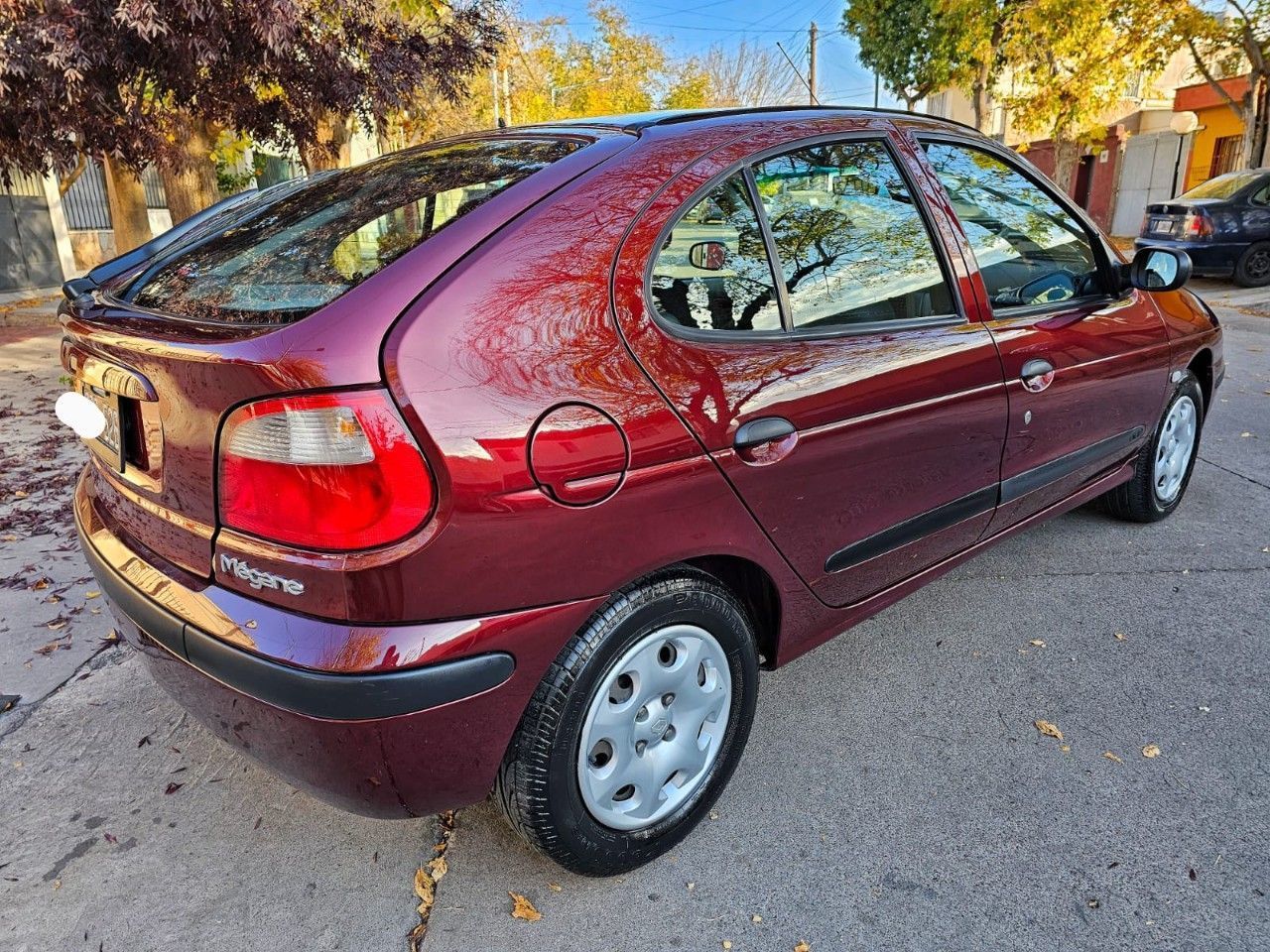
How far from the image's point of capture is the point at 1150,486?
3.78 meters

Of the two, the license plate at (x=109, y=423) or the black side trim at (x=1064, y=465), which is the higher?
the license plate at (x=109, y=423)

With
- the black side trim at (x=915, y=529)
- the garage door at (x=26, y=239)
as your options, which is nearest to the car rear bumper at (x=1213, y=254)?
the black side trim at (x=915, y=529)

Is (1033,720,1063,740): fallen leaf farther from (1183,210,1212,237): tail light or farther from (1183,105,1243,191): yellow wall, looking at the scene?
(1183,105,1243,191): yellow wall

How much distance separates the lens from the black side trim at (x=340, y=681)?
152 centimetres

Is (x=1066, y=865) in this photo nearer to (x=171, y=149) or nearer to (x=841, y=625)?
(x=841, y=625)

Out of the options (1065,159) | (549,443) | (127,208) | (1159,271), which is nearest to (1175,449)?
(1159,271)

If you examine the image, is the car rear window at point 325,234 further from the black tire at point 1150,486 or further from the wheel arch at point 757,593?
the black tire at point 1150,486

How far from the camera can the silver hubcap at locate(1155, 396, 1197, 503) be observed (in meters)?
3.75

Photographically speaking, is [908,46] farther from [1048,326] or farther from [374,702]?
[374,702]

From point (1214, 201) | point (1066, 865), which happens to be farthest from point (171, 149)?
point (1214, 201)

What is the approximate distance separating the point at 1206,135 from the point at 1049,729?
25393mm

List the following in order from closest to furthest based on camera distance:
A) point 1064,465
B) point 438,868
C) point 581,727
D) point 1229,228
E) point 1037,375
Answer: point 581,727
point 438,868
point 1037,375
point 1064,465
point 1229,228

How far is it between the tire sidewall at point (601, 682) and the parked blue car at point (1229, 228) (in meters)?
11.8

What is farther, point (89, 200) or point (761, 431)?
point (89, 200)
